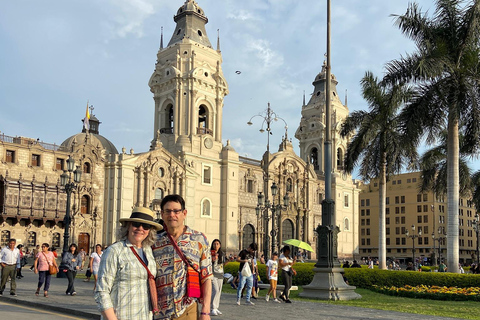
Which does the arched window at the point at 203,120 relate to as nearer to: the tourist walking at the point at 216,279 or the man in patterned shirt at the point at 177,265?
the tourist walking at the point at 216,279

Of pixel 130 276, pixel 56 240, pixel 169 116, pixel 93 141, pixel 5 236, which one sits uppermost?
pixel 169 116

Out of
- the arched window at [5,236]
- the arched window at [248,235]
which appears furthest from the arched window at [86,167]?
the arched window at [248,235]

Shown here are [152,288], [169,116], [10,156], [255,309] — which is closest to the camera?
[152,288]

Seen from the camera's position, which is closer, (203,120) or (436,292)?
(436,292)

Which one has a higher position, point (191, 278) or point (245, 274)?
point (191, 278)

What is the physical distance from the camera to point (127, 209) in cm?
4609

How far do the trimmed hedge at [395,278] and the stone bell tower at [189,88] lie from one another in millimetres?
28538

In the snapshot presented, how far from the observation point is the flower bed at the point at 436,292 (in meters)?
18.4

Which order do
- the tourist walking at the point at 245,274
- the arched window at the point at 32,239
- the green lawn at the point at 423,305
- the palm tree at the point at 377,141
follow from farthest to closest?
the arched window at the point at 32,239
the palm tree at the point at 377,141
the tourist walking at the point at 245,274
the green lawn at the point at 423,305

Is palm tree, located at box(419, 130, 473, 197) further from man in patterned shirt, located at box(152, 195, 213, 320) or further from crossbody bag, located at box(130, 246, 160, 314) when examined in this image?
crossbody bag, located at box(130, 246, 160, 314)

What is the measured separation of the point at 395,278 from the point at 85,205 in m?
29.7

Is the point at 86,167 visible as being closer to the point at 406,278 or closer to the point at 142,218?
the point at 406,278

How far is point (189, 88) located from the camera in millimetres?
53281

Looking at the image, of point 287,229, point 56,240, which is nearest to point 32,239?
point 56,240
